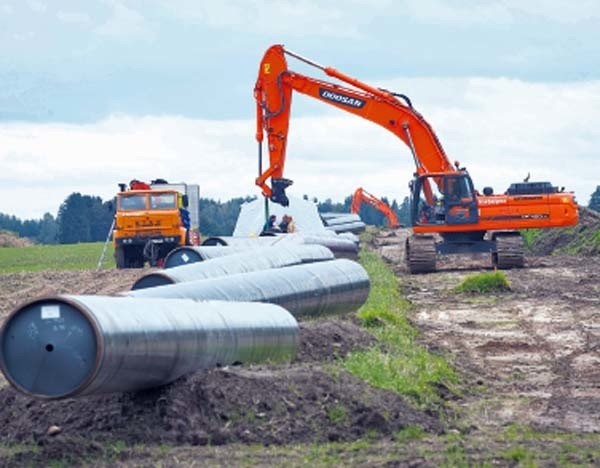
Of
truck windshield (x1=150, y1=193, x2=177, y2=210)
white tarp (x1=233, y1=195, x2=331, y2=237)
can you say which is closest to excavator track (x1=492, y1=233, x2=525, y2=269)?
truck windshield (x1=150, y1=193, x2=177, y2=210)

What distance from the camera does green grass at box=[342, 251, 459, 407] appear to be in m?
11.8

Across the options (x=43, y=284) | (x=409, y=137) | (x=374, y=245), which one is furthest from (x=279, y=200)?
(x=374, y=245)

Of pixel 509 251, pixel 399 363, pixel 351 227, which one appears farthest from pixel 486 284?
pixel 351 227

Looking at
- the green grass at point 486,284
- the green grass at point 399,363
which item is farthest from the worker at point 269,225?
the green grass at point 399,363

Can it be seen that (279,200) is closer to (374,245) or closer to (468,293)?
(468,293)

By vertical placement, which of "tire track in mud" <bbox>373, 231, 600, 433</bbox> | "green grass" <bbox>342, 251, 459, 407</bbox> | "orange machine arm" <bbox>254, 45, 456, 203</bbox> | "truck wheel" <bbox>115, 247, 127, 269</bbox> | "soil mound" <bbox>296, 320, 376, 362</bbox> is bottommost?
"tire track in mud" <bbox>373, 231, 600, 433</bbox>

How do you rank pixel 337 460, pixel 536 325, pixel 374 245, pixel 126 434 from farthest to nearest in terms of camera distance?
pixel 374 245
pixel 536 325
pixel 126 434
pixel 337 460

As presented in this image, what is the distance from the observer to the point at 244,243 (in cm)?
2517

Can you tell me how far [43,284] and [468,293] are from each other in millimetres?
10198

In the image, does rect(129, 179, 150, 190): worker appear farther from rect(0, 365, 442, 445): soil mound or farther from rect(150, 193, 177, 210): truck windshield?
rect(0, 365, 442, 445): soil mound

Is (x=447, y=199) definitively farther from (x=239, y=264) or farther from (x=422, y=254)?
(x=239, y=264)

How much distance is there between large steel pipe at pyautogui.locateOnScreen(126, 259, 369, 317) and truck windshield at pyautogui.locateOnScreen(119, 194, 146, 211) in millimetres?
21442

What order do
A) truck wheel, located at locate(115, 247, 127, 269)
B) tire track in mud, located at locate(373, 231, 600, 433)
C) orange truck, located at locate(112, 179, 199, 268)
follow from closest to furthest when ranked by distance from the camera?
1. tire track in mud, located at locate(373, 231, 600, 433)
2. orange truck, located at locate(112, 179, 199, 268)
3. truck wheel, located at locate(115, 247, 127, 269)

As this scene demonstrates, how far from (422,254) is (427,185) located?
2.11 metres
